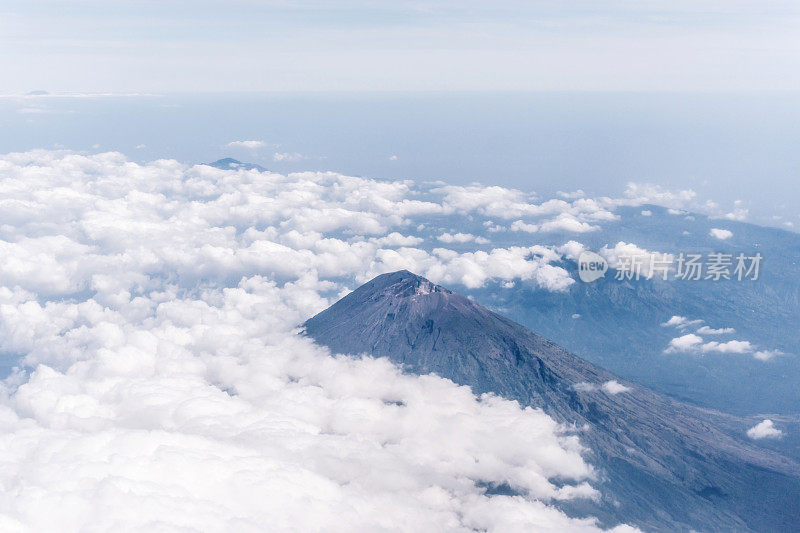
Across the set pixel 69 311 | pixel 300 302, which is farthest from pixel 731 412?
pixel 69 311

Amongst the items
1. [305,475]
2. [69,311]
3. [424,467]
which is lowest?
[69,311]

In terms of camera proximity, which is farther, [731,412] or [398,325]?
[731,412]

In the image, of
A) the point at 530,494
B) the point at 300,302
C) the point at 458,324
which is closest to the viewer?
the point at 530,494

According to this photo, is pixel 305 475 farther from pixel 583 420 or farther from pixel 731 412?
pixel 731 412

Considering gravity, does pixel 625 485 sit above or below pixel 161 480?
below

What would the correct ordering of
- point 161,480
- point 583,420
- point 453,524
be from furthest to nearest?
1. point 583,420
2. point 453,524
3. point 161,480

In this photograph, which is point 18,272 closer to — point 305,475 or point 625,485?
point 305,475

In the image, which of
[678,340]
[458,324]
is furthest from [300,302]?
[678,340]
